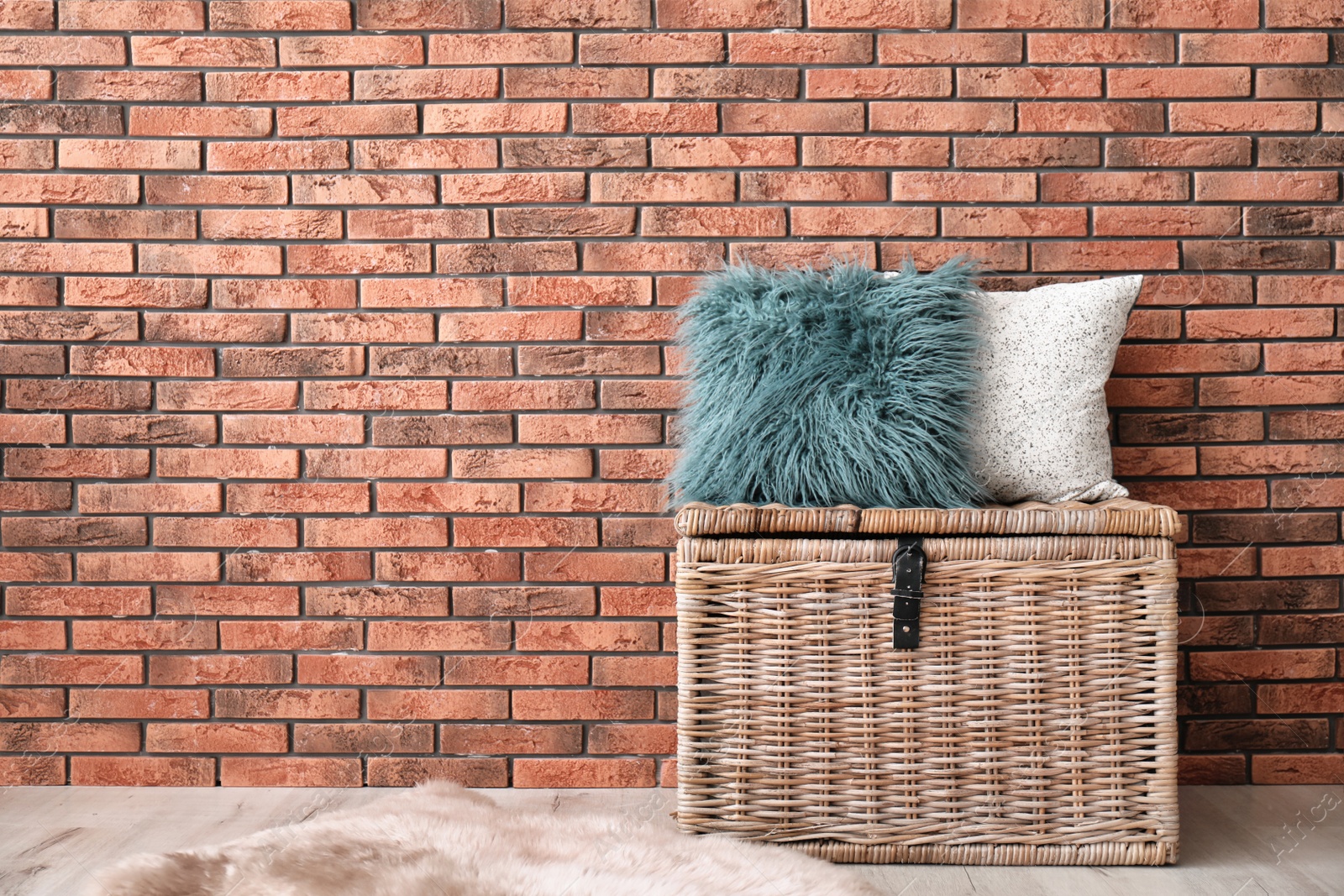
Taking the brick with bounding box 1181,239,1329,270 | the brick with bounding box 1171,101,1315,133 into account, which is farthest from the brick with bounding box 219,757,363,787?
the brick with bounding box 1171,101,1315,133

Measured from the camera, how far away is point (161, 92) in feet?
5.92

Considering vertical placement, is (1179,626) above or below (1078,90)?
below

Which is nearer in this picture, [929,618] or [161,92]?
[929,618]

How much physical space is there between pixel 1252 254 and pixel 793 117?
3.12 ft

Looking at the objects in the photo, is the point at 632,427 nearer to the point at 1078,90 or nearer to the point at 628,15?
the point at 628,15

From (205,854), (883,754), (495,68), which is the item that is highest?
(495,68)

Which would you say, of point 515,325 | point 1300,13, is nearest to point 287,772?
point 515,325

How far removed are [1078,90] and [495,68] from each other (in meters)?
1.15

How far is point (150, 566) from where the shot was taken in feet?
5.96

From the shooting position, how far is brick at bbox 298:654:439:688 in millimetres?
1817

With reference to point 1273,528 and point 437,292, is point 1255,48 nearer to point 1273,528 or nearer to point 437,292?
point 1273,528

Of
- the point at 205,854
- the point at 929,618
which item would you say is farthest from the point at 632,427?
the point at 205,854

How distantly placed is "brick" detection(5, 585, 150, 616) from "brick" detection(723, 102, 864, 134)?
151 cm

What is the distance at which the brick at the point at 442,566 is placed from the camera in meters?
1.82
